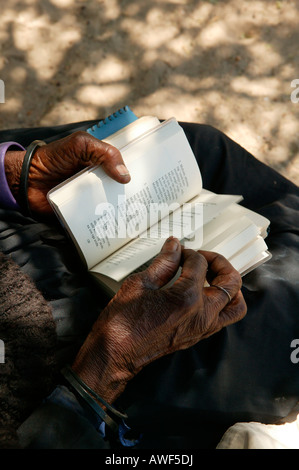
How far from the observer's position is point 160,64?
256 cm

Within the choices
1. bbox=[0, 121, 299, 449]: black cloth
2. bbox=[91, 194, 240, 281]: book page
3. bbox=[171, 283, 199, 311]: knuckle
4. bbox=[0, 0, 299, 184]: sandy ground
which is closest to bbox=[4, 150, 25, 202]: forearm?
bbox=[0, 121, 299, 449]: black cloth

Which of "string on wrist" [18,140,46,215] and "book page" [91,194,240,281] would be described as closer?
"book page" [91,194,240,281]

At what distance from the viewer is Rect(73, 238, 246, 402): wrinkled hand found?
3.28ft

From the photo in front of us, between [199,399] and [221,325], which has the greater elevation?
[221,325]

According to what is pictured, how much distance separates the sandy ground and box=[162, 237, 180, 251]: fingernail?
59.0 inches

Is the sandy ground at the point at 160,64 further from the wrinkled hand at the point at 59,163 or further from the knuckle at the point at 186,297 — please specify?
the knuckle at the point at 186,297

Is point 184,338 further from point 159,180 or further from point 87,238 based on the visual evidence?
point 159,180

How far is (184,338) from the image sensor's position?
3.43 ft

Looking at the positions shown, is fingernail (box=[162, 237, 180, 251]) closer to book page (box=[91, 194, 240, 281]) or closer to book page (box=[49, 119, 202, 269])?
book page (box=[91, 194, 240, 281])

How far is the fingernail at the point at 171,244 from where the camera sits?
108 cm

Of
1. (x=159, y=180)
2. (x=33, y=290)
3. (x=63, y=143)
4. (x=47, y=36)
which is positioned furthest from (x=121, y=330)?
(x=47, y=36)

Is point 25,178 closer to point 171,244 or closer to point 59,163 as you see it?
point 59,163

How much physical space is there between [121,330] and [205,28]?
227cm

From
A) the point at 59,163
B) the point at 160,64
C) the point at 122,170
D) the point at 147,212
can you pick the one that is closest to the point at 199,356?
the point at 147,212
